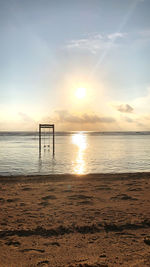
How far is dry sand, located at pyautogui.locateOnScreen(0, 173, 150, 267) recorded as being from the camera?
3.97 m

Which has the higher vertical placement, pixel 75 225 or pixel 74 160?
pixel 74 160

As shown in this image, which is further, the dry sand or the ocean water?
the ocean water

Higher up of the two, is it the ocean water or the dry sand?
the ocean water

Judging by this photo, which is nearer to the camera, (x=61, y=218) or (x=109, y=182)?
(x=61, y=218)

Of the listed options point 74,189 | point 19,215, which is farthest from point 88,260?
point 74,189

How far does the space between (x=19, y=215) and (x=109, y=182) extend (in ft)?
18.3

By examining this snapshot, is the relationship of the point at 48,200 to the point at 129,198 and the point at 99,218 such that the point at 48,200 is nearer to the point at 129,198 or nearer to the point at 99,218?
the point at 99,218

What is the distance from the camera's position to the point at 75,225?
5320 millimetres

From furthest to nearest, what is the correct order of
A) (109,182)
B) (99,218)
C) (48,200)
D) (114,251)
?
(109,182), (48,200), (99,218), (114,251)

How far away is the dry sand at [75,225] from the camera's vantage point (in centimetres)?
397

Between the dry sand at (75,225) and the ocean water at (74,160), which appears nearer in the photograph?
the dry sand at (75,225)

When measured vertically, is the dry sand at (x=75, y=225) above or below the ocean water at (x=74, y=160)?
below

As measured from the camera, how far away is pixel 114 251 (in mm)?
4156

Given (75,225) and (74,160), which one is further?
(74,160)
